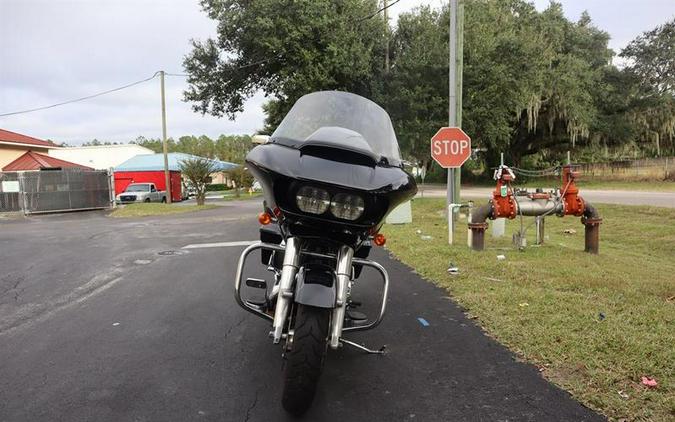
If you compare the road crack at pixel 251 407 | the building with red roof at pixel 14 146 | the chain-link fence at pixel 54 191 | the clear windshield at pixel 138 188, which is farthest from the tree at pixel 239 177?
the road crack at pixel 251 407

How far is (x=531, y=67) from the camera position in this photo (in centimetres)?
2461

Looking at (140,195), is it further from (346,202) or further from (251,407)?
(346,202)

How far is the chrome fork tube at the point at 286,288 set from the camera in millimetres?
2848

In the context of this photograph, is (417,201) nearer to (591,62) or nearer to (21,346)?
(21,346)

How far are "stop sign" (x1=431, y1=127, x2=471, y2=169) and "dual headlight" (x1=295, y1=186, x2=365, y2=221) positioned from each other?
797 centimetres

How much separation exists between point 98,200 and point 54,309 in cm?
2168

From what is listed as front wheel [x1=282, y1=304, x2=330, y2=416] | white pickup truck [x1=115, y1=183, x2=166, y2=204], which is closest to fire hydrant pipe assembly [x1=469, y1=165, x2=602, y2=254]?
front wheel [x1=282, y1=304, x2=330, y2=416]

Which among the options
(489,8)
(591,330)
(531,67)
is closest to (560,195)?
(591,330)

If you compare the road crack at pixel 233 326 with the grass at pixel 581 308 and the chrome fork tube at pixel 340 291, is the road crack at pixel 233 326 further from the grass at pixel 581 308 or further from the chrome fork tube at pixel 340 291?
the grass at pixel 581 308

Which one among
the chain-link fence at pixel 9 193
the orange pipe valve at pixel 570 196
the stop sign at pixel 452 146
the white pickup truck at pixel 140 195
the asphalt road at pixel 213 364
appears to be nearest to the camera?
the asphalt road at pixel 213 364

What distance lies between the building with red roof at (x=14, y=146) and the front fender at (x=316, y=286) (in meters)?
34.5

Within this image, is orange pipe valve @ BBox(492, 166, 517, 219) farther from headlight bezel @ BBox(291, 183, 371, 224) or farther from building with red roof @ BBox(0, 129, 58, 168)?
building with red roof @ BBox(0, 129, 58, 168)

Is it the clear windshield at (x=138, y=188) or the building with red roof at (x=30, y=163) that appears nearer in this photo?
the building with red roof at (x=30, y=163)

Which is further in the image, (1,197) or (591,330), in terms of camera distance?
(1,197)
